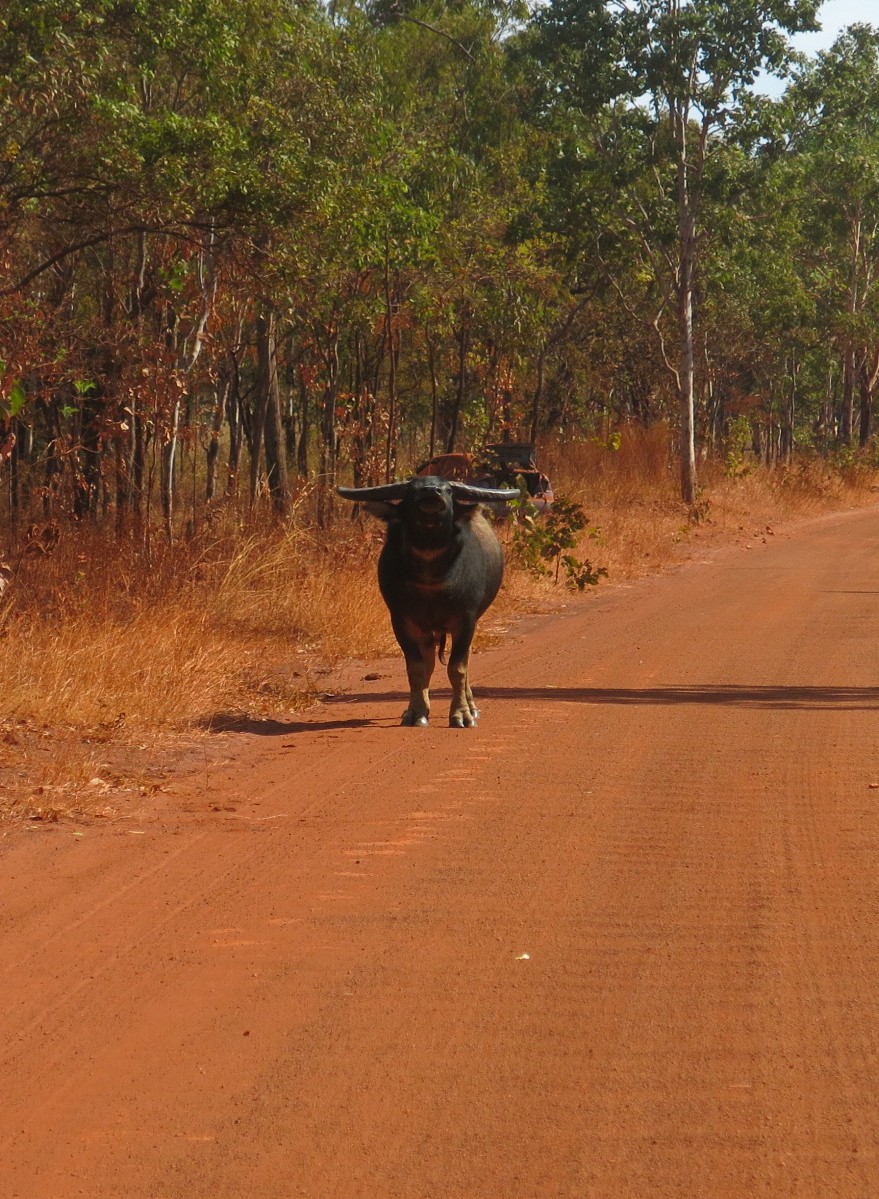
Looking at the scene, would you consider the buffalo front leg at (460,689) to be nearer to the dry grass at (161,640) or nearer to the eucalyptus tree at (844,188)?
the dry grass at (161,640)

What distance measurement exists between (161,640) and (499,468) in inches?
442

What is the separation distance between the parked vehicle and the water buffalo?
758cm

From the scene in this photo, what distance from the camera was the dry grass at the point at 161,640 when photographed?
8.40 meters

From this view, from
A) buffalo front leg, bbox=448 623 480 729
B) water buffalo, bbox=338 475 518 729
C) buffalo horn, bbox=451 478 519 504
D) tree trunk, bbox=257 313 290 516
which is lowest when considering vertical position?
buffalo front leg, bbox=448 623 480 729

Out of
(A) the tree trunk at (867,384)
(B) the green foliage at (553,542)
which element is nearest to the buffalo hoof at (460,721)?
(B) the green foliage at (553,542)

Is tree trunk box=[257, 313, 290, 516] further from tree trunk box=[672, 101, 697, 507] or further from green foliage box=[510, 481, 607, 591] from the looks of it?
tree trunk box=[672, 101, 697, 507]

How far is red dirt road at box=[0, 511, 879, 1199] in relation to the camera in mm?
3754

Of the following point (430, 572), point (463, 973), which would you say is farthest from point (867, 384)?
point (463, 973)

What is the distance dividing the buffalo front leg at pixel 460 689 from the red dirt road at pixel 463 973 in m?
0.22

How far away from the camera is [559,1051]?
Result: 14.3 feet

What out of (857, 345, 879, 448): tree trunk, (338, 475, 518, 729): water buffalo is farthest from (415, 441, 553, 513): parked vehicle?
(857, 345, 879, 448): tree trunk

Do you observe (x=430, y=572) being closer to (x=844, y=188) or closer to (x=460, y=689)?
(x=460, y=689)

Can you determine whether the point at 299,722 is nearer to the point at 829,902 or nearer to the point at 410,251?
the point at 829,902

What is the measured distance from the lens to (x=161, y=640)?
1108cm
